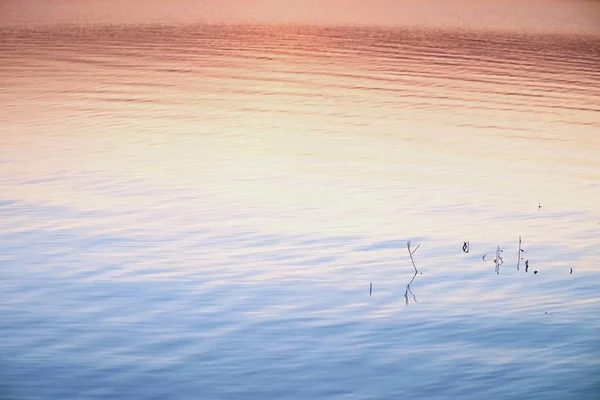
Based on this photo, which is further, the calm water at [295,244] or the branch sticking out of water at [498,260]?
the branch sticking out of water at [498,260]

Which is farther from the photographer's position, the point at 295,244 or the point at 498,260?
the point at 295,244

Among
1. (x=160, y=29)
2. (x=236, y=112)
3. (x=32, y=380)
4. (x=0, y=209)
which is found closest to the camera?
(x=32, y=380)

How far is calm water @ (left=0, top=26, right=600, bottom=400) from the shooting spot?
11773 mm

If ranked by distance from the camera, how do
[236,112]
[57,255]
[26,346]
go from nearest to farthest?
[26,346] → [57,255] → [236,112]

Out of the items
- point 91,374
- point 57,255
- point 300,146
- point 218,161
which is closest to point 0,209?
point 57,255

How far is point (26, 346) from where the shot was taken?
480 inches

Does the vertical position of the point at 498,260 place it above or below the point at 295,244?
below

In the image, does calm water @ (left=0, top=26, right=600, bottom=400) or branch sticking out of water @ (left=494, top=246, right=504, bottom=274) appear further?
branch sticking out of water @ (left=494, top=246, right=504, bottom=274)

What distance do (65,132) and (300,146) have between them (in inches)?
240

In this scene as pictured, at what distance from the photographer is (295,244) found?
1683 cm

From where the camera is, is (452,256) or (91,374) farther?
(452,256)

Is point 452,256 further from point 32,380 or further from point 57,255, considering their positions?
point 32,380

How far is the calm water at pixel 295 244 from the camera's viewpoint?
1177 cm

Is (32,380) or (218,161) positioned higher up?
(218,161)
